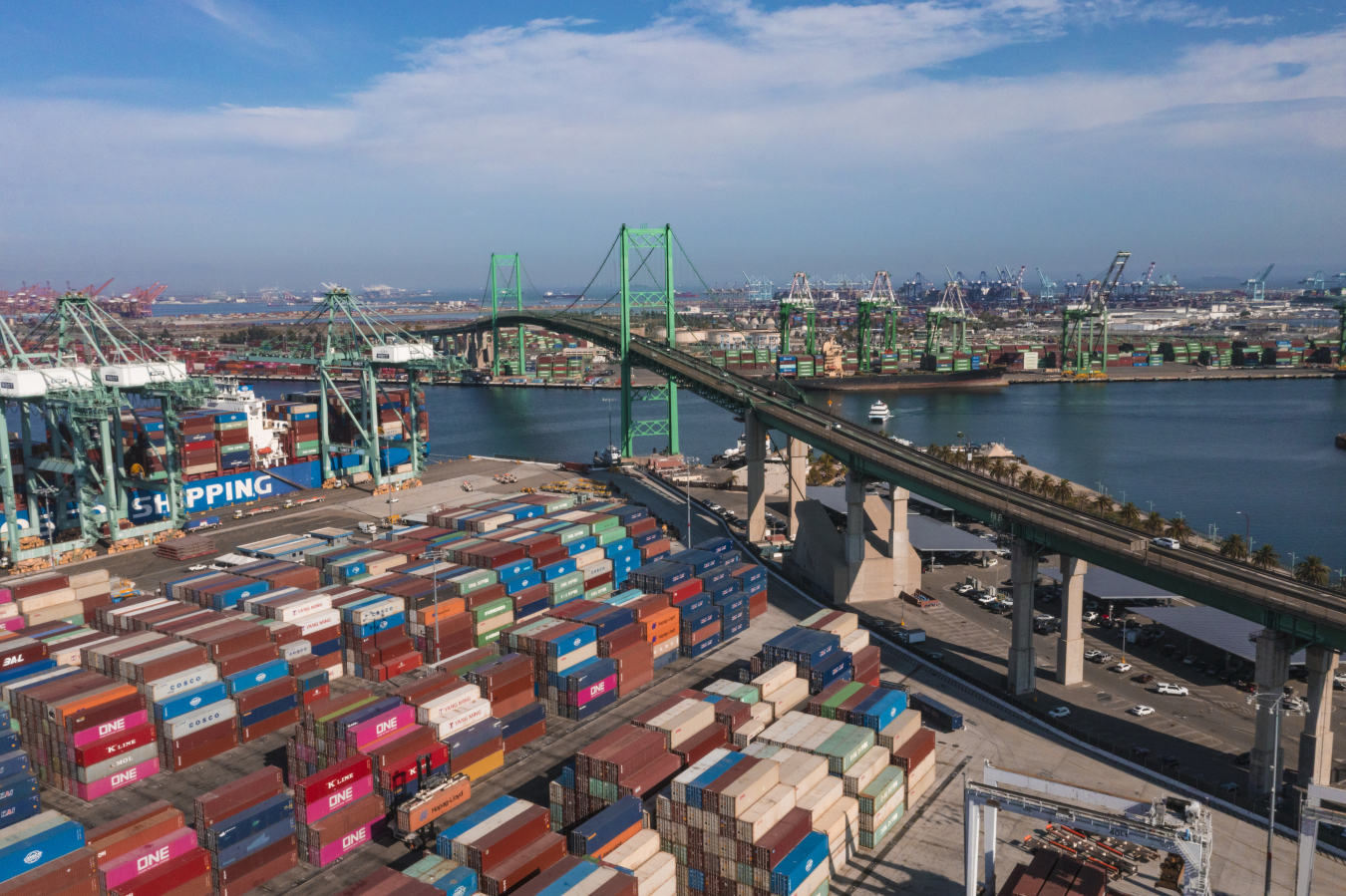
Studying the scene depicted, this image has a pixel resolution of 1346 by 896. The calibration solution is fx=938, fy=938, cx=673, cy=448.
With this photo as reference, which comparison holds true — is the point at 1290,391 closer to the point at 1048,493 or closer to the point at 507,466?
the point at 1048,493

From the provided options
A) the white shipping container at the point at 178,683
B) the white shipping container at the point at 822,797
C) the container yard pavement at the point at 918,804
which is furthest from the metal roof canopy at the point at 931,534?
the white shipping container at the point at 178,683

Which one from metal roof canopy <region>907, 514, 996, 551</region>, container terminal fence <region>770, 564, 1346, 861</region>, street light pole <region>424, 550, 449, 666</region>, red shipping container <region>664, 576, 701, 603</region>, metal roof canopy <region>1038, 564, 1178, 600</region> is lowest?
container terminal fence <region>770, 564, 1346, 861</region>

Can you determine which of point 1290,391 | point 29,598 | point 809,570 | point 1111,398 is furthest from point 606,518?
point 1290,391

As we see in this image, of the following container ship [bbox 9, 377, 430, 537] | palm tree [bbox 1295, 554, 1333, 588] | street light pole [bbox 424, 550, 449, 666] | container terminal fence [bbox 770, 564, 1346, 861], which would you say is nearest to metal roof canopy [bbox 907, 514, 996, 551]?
container terminal fence [bbox 770, 564, 1346, 861]

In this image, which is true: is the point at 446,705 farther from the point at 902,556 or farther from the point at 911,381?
the point at 911,381

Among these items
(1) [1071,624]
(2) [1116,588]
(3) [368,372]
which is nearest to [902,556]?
(2) [1116,588]

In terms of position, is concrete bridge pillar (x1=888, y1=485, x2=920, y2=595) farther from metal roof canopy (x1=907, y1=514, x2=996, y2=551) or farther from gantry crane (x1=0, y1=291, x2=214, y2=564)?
gantry crane (x1=0, y1=291, x2=214, y2=564)

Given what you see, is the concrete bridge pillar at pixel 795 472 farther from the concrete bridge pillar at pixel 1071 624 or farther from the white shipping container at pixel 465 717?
the white shipping container at pixel 465 717
